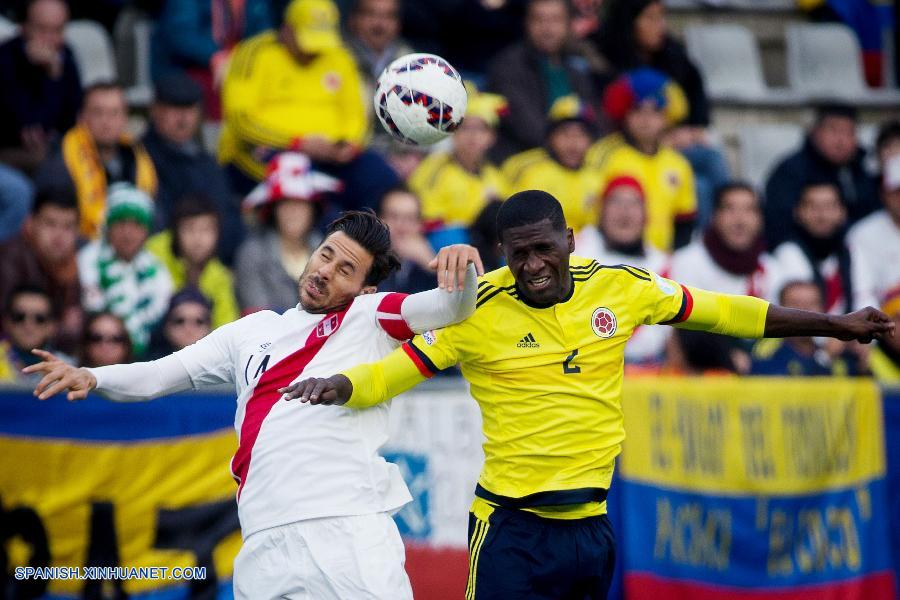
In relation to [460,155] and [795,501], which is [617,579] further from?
[460,155]

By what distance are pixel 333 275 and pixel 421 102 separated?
96 centimetres

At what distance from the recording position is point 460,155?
38.6ft

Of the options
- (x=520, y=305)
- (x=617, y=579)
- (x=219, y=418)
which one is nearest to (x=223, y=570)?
(x=219, y=418)

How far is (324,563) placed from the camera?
19.6ft

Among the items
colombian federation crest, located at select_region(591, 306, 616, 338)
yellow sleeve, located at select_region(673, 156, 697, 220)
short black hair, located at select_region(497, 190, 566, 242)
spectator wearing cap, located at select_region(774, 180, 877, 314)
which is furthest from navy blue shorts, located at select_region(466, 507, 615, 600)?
yellow sleeve, located at select_region(673, 156, 697, 220)

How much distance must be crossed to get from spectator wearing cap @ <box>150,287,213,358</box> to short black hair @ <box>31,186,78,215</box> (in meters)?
1.02

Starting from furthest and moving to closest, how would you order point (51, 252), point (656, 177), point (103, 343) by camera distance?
1. point (656, 177)
2. point (51, 252)
3. point (103, 343)

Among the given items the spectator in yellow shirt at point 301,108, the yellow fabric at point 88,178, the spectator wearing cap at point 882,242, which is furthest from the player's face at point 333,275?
the spectator wearing cap at point 882,242

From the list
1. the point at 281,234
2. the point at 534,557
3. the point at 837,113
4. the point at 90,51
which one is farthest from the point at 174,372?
the point at 837,113

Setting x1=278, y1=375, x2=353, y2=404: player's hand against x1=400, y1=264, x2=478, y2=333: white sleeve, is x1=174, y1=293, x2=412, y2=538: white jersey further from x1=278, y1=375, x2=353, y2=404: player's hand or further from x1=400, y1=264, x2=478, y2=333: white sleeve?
x1=278, y1=375, x2=353, y2=404: player's hand

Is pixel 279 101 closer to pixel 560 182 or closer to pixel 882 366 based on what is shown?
pixel 560 182

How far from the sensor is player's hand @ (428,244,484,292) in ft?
19.2

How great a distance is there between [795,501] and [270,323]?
4146mm

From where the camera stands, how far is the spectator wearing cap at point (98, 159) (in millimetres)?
10742
